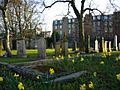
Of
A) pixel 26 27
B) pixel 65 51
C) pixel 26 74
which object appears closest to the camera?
pixel 26 74

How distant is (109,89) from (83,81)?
115 centimetres

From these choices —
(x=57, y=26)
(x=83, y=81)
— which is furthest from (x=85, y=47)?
(x=57, y=26)

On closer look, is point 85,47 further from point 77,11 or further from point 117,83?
point 117,83

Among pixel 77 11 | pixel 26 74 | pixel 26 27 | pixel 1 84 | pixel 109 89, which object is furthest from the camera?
pixel 26 27

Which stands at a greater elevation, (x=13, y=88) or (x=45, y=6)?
(x=45, y=6)

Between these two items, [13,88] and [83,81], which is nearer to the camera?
[13,88]

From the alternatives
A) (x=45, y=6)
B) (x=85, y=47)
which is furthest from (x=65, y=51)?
(x=45, y=6)

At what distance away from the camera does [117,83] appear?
5730mm

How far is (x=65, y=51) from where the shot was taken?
20969 millimetres

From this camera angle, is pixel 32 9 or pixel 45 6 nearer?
pixel 45 6

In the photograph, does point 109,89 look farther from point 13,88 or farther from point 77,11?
point 77,11

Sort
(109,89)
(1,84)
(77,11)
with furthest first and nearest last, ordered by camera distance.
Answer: (77,11)
(1,84)
(109,89)

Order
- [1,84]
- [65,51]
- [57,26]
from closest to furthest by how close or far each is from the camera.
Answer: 1. [1,84]
2. [65,51]
3. [57,26]

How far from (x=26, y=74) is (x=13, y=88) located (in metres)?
3.34
